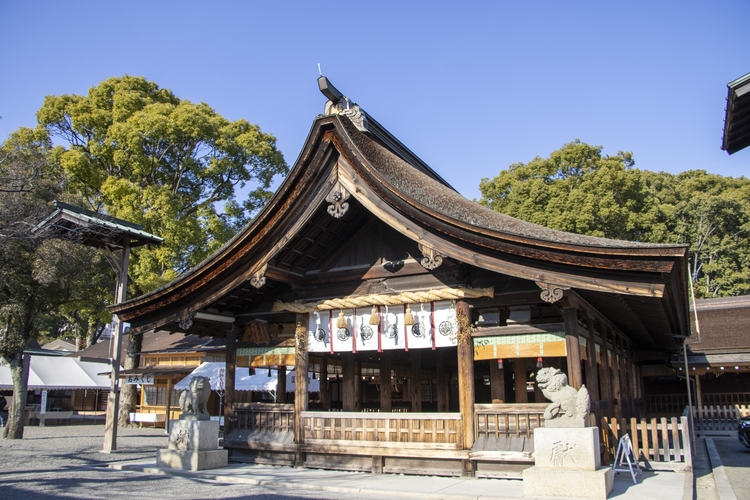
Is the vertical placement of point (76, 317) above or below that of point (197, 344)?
above

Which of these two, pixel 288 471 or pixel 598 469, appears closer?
pixel 598 469

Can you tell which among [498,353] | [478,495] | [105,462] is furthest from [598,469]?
[105,462]

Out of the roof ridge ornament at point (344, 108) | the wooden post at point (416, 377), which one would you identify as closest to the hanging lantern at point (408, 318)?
the roof ridge ornament at point (344, 108)

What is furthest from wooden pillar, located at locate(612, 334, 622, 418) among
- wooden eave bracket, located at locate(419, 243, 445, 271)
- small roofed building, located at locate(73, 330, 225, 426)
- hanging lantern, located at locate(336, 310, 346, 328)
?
small roofed building, located at locate(73, 330, 225, 426)

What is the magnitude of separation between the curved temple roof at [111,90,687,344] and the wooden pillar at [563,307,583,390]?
1.10 metres

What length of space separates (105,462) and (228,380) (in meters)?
3.49

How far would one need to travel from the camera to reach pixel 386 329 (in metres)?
11.5

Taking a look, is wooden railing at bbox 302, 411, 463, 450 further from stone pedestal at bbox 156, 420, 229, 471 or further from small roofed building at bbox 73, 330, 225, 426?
small roofed building at bbox 73, 330, 225, 426

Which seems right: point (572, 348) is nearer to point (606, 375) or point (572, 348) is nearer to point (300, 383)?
point (606, 375)

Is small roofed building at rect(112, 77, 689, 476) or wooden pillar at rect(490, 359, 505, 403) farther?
wooden pillar at rect(490, 359, 505, 403)

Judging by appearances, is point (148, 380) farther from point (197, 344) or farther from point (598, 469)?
point (598, 469)

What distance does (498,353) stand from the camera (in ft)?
34.0

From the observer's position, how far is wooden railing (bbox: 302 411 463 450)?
1042cm

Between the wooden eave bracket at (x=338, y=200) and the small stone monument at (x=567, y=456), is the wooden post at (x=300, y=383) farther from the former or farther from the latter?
the small stone monument at (x=567, y=456)
